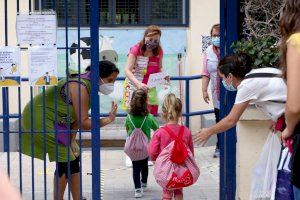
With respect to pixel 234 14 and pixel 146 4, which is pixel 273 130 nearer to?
pixel 234 14

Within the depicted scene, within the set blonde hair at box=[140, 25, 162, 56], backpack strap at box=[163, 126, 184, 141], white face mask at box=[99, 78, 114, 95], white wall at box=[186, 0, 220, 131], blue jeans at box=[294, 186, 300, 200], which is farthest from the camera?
white wall at box=[186, 0, 220, 131]

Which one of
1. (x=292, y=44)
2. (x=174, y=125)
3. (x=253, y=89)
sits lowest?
(x=174, y=125)

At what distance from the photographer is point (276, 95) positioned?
5.02 m

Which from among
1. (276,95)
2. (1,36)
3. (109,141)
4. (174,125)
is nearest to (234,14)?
(174,125)

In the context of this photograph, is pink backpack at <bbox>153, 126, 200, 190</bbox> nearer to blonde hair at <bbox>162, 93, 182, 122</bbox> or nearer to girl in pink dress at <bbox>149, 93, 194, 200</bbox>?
girl in pink dress at <bbox>149, 93, 194, 200</bbox>

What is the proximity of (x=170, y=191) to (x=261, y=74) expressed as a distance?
188cm

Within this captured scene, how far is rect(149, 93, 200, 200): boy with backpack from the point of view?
6441mm

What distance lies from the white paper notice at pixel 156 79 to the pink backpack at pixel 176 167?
5.50ft

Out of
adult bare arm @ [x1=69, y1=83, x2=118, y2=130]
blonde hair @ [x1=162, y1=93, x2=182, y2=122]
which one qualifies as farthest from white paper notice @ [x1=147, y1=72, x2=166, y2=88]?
adult bare arm @ [x1=69, y1=83, x2=118, y2=130]

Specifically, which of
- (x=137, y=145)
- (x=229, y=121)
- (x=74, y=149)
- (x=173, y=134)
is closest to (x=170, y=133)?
(x=173, y=134)

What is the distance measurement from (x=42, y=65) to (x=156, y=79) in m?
2.40

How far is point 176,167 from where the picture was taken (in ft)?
21.2

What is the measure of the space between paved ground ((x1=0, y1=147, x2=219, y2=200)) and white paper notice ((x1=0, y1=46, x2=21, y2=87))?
5.94ft

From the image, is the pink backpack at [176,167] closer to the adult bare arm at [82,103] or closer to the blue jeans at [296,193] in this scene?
the adult bare arm at [82,103]
